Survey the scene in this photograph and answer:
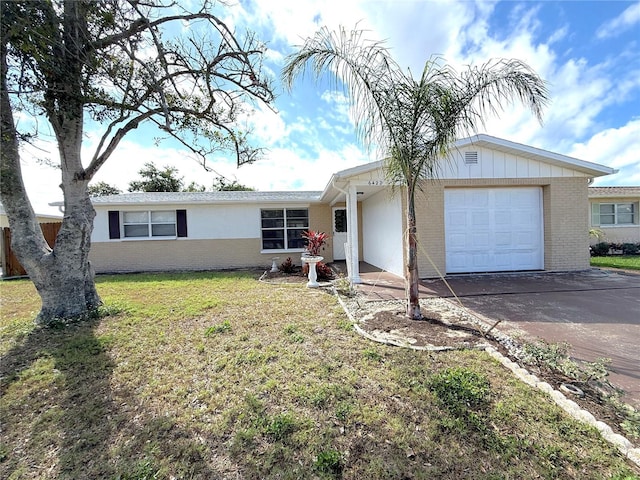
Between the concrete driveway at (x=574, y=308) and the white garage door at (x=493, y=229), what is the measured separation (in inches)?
20.2

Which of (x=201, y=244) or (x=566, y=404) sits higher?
(x=201, y=244)

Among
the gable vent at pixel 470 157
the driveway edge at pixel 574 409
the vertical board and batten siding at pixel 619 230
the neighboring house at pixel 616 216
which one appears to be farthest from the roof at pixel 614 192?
the driveway edge at pixel 574 409

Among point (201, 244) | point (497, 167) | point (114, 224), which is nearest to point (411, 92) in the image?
point (497, 167)

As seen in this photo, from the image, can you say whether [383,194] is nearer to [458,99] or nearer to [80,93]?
[458,99]

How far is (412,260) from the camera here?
4.38 metres

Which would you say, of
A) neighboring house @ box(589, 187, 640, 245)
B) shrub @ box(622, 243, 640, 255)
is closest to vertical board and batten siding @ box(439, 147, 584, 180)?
neighboring house @ box(589, 187, 640, 245)

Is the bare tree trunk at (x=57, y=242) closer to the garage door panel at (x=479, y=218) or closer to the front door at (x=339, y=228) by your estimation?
the front door at (x=339, y=228)

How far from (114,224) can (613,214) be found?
77.7ft

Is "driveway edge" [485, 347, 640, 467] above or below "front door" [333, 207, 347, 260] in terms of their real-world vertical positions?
below

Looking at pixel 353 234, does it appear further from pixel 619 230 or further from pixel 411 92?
pixel 619 230

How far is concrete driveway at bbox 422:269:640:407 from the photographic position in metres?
3.28

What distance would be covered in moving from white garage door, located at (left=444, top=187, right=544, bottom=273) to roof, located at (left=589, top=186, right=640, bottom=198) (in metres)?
8.92

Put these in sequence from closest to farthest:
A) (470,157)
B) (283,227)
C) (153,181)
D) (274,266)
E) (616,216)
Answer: (470,157), (274,266), (283,227), (616,216), (153,181)

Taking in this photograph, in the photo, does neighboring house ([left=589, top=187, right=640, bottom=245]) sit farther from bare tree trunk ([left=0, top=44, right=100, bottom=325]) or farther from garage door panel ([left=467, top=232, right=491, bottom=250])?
bare tree trunk ([left=0, top=44, right=100, bottom=325])
